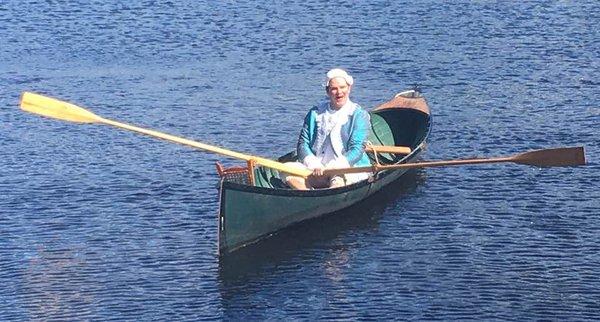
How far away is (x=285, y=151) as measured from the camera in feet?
65.5

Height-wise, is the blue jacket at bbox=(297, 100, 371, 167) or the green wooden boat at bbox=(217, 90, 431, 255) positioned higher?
the blue jacket at bbox=(297, 100, 371, 167)

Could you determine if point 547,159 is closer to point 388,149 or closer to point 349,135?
point 349,135

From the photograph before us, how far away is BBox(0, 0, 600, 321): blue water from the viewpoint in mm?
14641

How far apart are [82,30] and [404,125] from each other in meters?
11.2

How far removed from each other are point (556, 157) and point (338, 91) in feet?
8.80

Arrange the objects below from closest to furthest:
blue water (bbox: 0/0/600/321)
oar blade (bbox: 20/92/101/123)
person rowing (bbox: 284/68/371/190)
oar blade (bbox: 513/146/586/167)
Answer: blue water (bbox: 0/0/600/321) < oar blade (bbox: 513/146/586/167) < oar blade (bbox: 20/92/101/123) < person rowing (bbox: 284/68/371/190)

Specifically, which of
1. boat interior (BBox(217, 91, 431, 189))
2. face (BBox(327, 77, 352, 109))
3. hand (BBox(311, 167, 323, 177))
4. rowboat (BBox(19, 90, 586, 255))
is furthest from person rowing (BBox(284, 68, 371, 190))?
boat interior (BBox(217, 91, 431, 189))

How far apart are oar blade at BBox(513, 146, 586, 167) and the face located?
2172 mm

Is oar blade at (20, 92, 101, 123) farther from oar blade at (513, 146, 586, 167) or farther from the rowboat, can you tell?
oar blade at (513, 146, 586, 167)

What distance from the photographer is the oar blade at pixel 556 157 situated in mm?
15758

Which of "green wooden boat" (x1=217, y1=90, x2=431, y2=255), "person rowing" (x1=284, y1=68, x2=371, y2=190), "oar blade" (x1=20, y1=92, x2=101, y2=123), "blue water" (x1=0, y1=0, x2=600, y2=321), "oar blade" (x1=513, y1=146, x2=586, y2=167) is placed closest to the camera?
"blue water" (x1=0, y1=0, x2=600, y2=321)

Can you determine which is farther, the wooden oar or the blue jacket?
the wooden oar

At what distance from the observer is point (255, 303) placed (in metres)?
14.5

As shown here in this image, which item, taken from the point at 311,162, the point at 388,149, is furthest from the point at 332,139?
the point at 388,149
